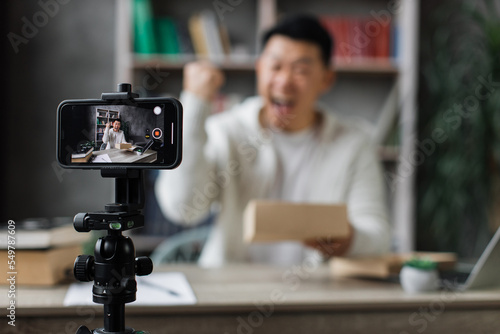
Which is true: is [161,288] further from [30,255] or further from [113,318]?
[113,318]

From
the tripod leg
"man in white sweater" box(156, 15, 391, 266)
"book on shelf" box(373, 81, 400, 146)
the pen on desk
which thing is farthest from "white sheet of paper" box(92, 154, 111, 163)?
"book on shelf" box(373, 81, 400, 146)

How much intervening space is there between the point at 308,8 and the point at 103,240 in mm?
2461

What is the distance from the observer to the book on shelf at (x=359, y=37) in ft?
9.02

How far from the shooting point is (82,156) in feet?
2.52

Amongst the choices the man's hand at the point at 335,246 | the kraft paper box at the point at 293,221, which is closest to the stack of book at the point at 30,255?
the kraft paper box at the point at 293,221

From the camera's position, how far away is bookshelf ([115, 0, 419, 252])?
266 cm

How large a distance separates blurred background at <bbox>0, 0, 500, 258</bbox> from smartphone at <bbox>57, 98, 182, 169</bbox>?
1921 mm

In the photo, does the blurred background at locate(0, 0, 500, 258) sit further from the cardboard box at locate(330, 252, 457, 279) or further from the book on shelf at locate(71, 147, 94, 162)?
the book on shelf at locate(71, 147, 94, 162)

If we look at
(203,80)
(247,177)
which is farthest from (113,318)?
(247,177)

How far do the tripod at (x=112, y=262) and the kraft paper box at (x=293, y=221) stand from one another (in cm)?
55

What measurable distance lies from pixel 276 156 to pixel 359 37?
1.08 meters

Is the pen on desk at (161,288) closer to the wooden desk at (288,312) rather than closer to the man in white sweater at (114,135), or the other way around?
the wooden desk at (288,312)

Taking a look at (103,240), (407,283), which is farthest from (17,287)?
(407,283)

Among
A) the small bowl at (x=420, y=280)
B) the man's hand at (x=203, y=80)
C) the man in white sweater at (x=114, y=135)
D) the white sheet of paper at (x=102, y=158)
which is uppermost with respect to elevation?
the man's hand at (x=203, y=80)
